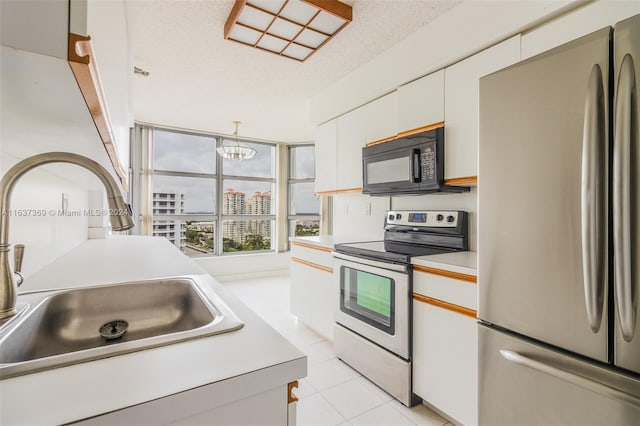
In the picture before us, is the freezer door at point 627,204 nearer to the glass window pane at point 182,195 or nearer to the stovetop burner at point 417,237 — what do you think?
the stovetop burner at point 417,237

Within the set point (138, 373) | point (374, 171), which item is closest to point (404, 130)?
point (374, 171)

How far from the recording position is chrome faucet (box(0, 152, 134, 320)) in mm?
677

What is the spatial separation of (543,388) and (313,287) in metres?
1.98

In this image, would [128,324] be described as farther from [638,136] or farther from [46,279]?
[638,136]

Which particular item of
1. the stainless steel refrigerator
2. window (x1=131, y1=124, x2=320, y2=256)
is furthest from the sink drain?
window (x1=131, y1=124, x2=320, y2=256)

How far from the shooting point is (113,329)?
3.21 ft

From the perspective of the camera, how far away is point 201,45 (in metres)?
2.39

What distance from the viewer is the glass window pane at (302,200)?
18.7 feet

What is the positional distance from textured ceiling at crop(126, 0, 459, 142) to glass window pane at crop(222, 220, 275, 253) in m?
1.84

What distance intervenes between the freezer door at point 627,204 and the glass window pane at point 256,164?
5.00 metres

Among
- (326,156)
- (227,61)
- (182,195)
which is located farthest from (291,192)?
(227,61)

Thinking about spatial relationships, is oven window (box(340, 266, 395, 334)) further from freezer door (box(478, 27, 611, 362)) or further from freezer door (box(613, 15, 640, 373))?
freezer door (box(613, 15, 640, 373))

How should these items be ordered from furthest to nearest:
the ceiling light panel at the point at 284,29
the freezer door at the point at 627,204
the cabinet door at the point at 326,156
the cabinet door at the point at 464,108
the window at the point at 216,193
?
the window at the point at 216,193
the cabinet door at the point at 326,156
the ceiling light panel at the point at 284,29
the cabinet door at the point at 464,108
the freezer door at the point at 627,204

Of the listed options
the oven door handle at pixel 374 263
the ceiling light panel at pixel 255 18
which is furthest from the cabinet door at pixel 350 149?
the ceiling light panel at pixel 255 18
